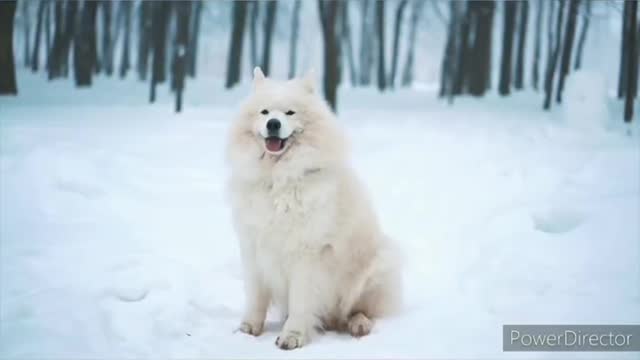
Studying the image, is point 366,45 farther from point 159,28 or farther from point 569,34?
point 569,34

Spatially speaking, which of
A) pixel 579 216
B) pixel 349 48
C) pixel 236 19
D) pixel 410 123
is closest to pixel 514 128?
pixel 410 123

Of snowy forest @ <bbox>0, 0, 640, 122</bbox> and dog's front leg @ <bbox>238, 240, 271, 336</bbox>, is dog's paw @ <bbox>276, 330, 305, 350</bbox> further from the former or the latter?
snowy forest @ <bbox>0, 0, 640, 122</bbox>

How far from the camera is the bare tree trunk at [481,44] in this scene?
47.6 feet

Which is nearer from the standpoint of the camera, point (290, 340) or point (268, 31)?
point (290, 340)

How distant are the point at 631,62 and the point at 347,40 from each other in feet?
44.7

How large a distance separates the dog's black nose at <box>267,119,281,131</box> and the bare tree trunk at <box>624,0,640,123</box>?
641 centimetres

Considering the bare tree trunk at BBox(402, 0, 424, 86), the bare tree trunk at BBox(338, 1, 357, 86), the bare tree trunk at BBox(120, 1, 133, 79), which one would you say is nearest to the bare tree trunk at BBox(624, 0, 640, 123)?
the bare tree trunk at BBox(338, 1, 357, 86)

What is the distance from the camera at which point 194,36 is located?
18.1 metres

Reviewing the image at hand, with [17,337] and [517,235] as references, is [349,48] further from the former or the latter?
[17,337]

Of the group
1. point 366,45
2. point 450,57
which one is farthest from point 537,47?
point 366,45

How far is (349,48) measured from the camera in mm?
22156

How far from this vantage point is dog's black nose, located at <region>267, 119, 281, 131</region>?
11.3 feet

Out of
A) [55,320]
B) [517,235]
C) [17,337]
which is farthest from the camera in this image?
[517,235]

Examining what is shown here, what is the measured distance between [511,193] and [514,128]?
332 centimetres
